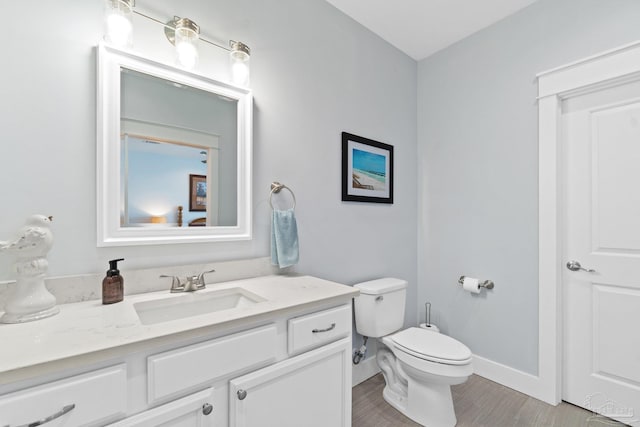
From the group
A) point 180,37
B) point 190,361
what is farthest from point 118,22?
point 190,361

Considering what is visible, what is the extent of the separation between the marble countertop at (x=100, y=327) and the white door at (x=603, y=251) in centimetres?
162

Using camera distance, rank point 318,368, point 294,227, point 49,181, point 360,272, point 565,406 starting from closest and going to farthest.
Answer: point 49,181, point 318,368, point 294,227, point 565,406, point 360,272

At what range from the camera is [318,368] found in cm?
120

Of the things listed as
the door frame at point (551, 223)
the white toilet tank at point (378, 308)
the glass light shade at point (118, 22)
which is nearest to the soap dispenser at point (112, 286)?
the glass light shade at point (118, 22)

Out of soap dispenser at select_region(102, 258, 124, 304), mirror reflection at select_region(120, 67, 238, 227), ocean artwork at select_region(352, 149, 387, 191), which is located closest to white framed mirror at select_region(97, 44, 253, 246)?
mirror reflection at select_region(120, 67, 238, 227)

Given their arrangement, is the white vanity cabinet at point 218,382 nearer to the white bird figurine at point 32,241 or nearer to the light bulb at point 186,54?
the white bird figurine at point 32,241

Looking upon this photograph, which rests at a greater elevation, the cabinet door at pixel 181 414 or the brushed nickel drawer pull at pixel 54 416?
the brushed nickel drawer pull at pixel 54 416

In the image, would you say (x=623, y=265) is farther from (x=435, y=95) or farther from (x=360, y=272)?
(x=435, y=95)

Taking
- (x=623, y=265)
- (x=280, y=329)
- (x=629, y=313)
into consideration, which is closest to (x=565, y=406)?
(x=629, y=313)

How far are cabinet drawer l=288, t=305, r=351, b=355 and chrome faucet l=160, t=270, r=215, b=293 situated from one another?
1.57 feet

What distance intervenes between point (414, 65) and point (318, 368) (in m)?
2.61

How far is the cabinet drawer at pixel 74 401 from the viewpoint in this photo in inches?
25.0

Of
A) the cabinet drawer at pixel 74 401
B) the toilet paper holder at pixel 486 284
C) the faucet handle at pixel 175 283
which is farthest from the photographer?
the toilet paper holder at pixel 486 284

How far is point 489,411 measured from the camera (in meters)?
1.79
